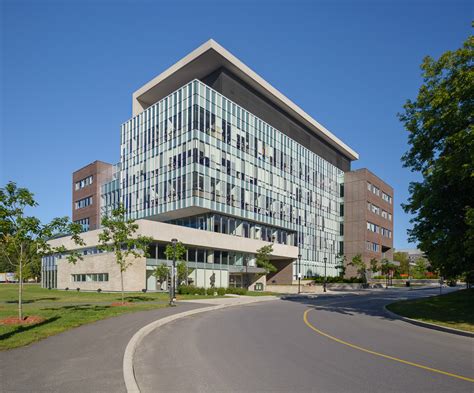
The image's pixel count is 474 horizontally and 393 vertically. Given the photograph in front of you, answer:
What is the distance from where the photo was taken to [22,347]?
11.0m

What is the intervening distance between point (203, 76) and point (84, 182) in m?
32.6

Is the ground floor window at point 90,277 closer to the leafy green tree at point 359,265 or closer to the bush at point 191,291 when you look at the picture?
the bush at point 191,291

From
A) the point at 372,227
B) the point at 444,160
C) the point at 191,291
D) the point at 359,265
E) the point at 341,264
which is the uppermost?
the point at 444,160

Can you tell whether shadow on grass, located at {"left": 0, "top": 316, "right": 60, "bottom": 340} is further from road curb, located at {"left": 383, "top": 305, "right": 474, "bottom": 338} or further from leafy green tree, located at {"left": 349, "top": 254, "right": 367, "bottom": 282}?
leafy green tree, located at {"left": 349, "top": 254, "right": 367, "bottom": 282}

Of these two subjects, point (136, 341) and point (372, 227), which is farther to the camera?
point (372, 227)

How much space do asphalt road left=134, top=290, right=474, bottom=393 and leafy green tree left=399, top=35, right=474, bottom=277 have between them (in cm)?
591

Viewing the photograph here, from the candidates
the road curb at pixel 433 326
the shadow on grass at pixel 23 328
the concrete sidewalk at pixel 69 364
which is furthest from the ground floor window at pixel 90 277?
the concrete sidewalk at pixel 69 364

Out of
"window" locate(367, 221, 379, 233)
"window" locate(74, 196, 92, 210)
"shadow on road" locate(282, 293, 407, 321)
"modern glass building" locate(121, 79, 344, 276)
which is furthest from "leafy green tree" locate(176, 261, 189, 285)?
"window" locate(367, 221, 379, 233)

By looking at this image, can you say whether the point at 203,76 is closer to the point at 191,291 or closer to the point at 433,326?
the point at 191,291

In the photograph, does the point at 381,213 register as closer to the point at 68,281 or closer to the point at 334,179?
the point at 334,179

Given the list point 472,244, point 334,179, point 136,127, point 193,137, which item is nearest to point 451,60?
point 472,244

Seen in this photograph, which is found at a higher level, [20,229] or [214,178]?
[214,178]

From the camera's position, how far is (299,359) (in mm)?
10141

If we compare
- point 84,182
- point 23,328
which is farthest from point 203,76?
point 23,328
